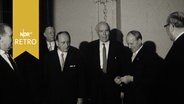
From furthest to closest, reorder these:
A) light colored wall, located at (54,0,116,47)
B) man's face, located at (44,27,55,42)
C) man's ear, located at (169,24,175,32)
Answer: light colored wall, located at (54,0,116,47), man's face, located at (44,27,55,42), man's ear, located at (169,24,175,32)

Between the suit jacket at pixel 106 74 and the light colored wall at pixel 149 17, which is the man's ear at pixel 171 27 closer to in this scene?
the suit jacket at pixel 106 74

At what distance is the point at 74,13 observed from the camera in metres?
7.81

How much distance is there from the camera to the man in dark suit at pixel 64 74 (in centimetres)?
574

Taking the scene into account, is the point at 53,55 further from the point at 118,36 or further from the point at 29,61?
the point at 118,36

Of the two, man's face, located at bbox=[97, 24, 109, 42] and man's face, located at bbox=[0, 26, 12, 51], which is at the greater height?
man's face, located at bbox=[97, 24, 109, 42]

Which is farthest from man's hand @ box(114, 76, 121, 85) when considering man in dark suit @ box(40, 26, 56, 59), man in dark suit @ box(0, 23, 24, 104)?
man in dark suit @ box(0, 23, 24, 104)

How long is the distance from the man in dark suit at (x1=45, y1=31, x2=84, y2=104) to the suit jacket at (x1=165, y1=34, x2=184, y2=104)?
6.53 ft

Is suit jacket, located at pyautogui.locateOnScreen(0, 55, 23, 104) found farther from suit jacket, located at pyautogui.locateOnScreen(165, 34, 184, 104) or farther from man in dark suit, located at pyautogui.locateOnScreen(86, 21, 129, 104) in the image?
man in dark suit, located at pyautogui.locateOnScreen(86, 21, 129, 104)

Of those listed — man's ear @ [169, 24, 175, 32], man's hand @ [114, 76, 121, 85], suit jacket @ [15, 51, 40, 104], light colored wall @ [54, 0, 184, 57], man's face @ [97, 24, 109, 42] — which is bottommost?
man's hand @ [114, 76, 121, 85]

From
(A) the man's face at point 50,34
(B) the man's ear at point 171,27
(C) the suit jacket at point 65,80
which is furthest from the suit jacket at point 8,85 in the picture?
(A) the man's face at point 50,34

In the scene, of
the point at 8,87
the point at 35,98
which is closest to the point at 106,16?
the point at 35,98

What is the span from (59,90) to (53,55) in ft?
1.87

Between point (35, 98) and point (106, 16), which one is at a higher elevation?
point (106, 16)

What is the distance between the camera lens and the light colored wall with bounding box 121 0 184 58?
7305 millimetres
